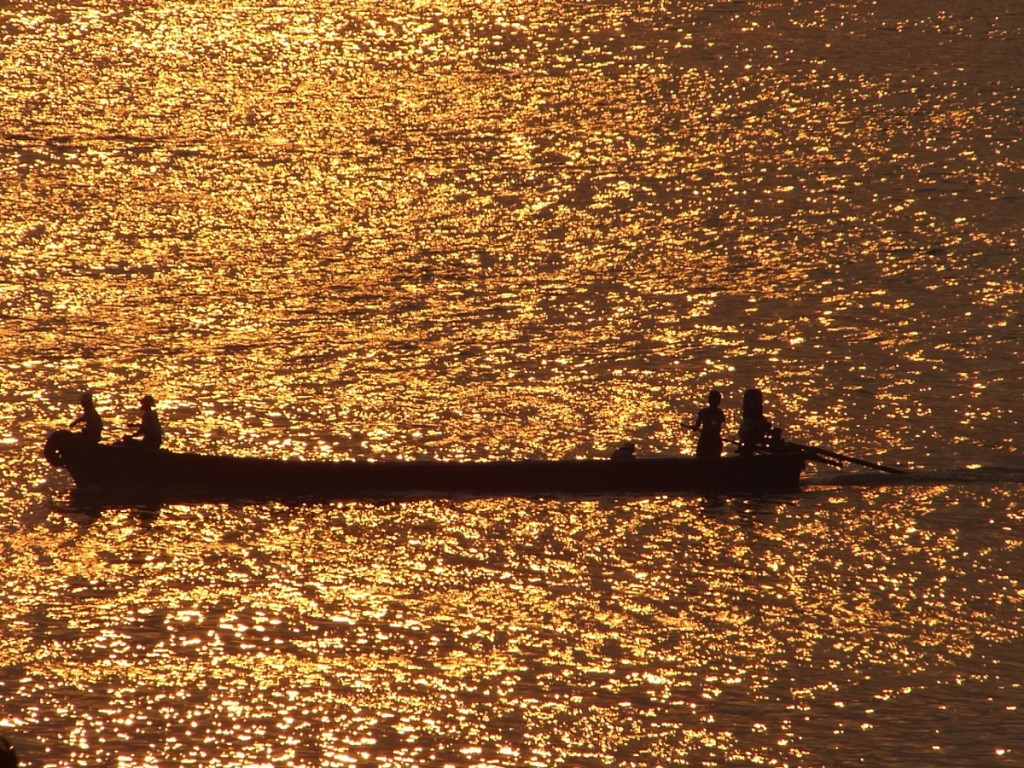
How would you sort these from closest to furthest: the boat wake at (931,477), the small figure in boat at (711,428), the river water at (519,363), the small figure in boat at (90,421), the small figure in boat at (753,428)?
the river water at (519,363) → the small figure in boat at (90,421) → the small figure in boat at (711,428) → the small figure in boat at (753,428) → the boat wake at (931,477)

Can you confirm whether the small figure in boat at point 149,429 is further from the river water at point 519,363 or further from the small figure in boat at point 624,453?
the small figure in boat at point 624,453

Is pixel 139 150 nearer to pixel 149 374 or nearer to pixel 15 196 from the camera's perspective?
pixel 15 196

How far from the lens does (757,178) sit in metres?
44.7

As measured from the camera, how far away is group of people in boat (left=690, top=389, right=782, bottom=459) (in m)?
27.3

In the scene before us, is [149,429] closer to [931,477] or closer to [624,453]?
[624,453]

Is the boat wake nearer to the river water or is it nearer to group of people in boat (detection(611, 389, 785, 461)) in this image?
the river water

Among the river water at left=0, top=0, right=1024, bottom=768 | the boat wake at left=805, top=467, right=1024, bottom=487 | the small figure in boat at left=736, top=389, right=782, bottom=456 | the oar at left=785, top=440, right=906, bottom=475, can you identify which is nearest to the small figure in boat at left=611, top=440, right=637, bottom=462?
the river water at left=0, top=0, right=1024, bottom=768

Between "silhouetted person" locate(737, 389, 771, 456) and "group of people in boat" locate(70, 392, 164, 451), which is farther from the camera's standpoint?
"silhouetted person" locate(737, 389, 771, 456)

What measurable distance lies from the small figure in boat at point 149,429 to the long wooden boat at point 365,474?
389 millimetres

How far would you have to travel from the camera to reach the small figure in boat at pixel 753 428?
27.4 metres

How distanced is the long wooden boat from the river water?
31 centimetres

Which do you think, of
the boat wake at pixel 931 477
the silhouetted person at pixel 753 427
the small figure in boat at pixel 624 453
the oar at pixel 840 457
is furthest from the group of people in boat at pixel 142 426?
the boat wake at pixel 931 477

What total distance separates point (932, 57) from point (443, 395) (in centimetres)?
2877

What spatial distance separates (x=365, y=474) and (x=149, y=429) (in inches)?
129
